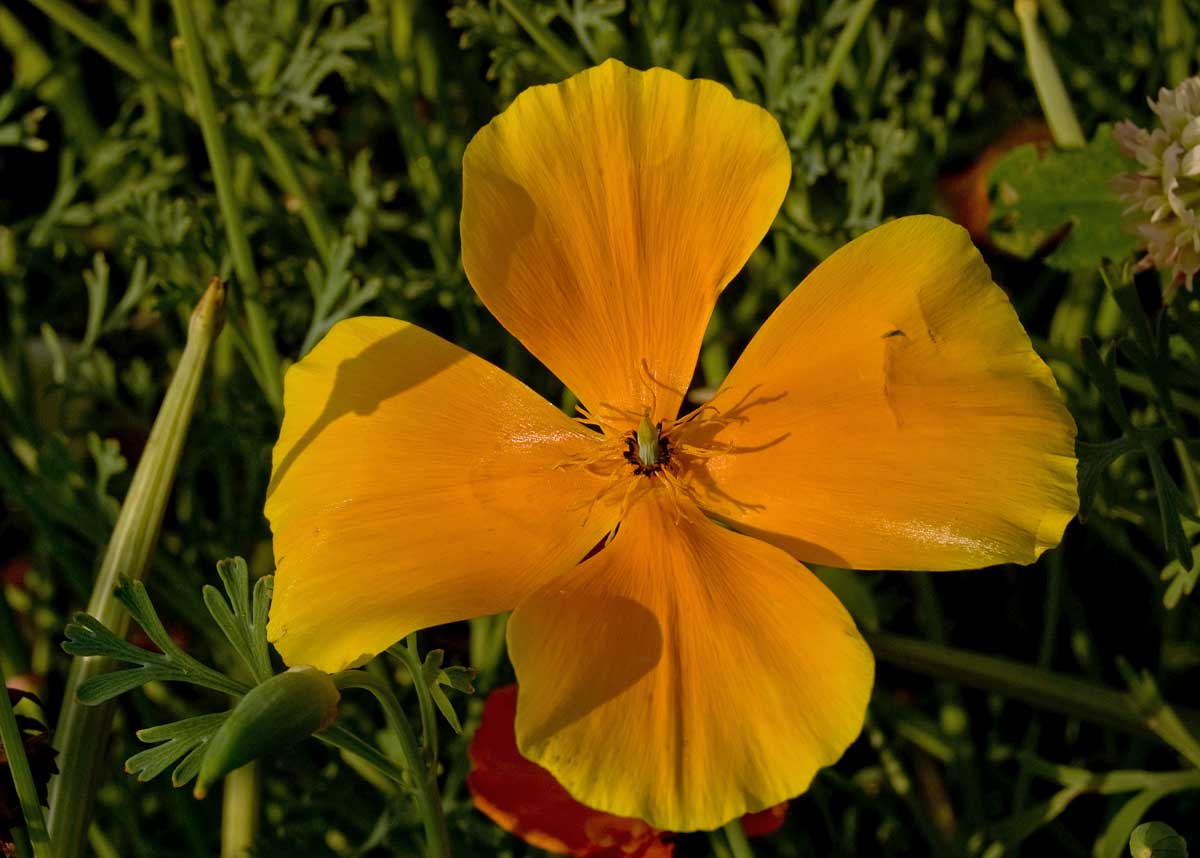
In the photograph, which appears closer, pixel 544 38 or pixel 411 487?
pixel 411 487

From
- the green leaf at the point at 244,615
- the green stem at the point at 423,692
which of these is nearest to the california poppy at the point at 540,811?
the green stem at the point at 423,692

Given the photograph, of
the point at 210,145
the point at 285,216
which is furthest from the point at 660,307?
the point at 285,216

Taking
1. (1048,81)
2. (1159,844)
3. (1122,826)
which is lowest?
(1122,826)

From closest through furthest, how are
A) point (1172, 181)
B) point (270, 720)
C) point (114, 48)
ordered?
point (270, 720) < point (1172, 181) < point (114, 48)

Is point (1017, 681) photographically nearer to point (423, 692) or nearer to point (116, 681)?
point (423, 692)

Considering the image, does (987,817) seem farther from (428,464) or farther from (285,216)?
(285,216)

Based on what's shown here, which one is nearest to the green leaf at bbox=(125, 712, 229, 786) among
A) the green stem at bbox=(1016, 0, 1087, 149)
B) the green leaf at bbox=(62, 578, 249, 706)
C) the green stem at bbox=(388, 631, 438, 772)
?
the green leaf at bbox=(62, 578, 249, 706)

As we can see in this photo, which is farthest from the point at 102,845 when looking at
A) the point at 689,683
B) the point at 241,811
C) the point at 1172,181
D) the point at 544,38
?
the point at 1172,181

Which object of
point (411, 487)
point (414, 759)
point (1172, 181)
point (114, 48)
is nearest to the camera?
point (414, 759)

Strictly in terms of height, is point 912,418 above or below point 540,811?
above
